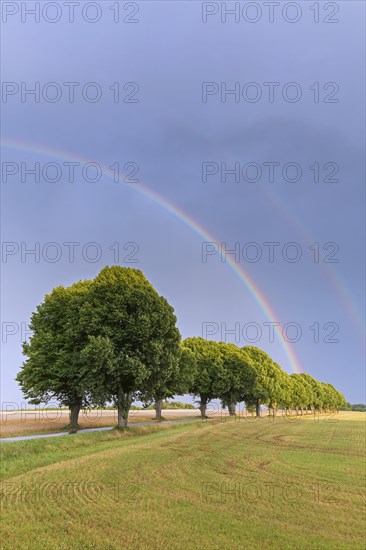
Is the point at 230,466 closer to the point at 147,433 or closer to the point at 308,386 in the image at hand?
the point at 147,433

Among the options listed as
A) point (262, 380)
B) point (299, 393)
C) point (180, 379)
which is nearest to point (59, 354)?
point (180, 379)

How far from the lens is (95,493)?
18109 millimetres

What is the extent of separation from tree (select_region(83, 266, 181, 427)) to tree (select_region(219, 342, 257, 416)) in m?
38.6

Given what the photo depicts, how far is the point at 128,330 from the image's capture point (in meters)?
46.4

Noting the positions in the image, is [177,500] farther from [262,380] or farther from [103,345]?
[262,380]

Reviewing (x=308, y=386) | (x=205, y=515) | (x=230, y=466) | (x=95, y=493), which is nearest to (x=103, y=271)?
(x=230, y=466)

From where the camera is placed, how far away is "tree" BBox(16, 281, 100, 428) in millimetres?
48125

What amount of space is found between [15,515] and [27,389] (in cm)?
3789

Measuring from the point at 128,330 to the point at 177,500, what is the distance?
1175 inches

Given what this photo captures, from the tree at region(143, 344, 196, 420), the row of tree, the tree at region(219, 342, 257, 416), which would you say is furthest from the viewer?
the tree at region(219, 342, 257, 416)

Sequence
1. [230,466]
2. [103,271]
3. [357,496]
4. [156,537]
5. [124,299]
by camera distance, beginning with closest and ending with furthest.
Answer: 1. [156,537]
2. [357,496]
3. [230,466]
4. [124,299]
5. [103,271]

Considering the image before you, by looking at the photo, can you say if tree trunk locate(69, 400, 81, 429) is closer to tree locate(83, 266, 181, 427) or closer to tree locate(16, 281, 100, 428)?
tree locate(16, 281, 100, 428)

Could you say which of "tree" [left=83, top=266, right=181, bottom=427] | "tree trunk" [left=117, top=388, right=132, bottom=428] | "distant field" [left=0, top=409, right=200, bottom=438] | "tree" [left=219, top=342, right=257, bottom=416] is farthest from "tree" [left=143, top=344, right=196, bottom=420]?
"tree" [left=219, top=342, right=257, bottom=416]

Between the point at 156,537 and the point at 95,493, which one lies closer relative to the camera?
→ the point at 156,537
